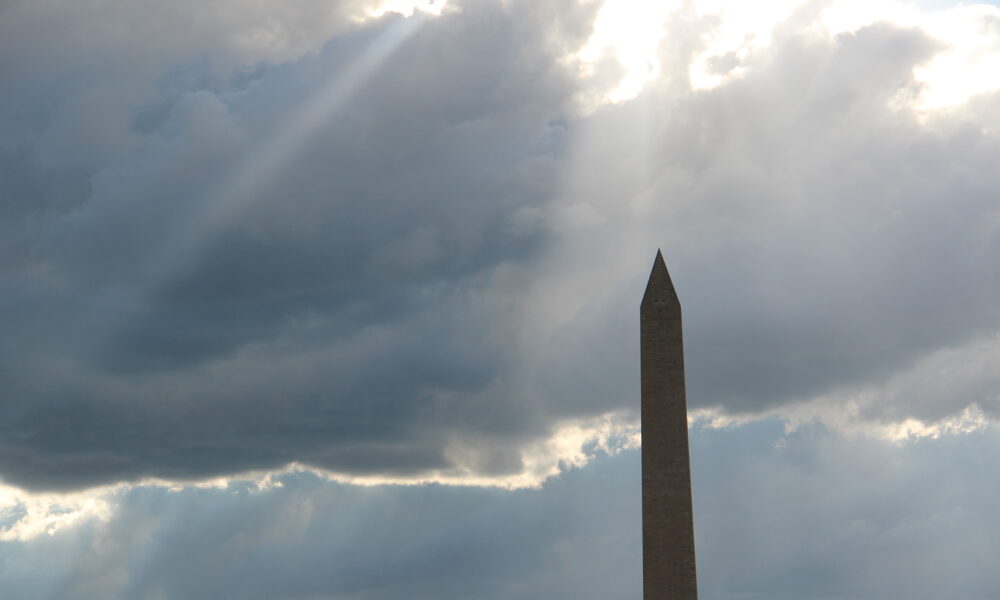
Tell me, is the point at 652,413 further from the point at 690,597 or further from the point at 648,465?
the point at 690,597

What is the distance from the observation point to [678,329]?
5728cm

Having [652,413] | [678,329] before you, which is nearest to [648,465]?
[652,413]

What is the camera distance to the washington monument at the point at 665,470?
180ft

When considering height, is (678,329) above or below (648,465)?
above

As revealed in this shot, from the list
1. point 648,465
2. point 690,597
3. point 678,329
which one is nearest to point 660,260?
point 678,329

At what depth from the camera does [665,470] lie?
5534cm

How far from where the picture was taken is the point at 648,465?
182 feet

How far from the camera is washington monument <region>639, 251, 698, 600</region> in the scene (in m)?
54.8

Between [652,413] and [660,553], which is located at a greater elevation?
[652,413]

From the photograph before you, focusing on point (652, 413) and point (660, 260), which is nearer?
point (652, 413)

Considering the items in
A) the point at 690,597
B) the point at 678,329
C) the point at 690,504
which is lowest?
the point at 690,597

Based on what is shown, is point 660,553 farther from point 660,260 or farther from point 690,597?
point 660,260

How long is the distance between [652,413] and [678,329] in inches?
149

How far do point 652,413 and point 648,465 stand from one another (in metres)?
2.07
